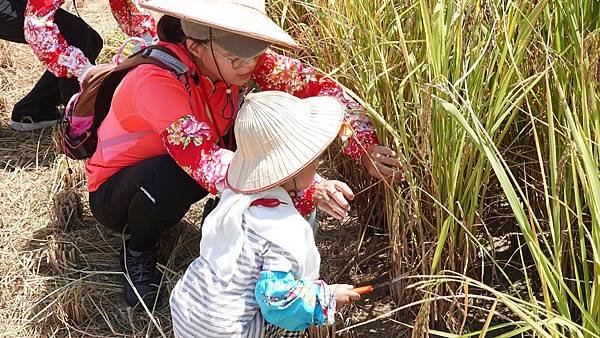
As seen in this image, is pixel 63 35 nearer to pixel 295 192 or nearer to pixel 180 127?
pixel 180 127

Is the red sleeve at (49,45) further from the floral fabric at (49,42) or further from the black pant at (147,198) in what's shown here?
the black pant at (147,198)

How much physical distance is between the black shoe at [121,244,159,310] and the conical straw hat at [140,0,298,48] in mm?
635

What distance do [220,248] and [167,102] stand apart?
424 mm

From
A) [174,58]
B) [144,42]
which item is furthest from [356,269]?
[144,42]

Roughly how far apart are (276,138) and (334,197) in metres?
0.20

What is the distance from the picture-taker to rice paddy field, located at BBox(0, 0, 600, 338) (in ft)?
4.36

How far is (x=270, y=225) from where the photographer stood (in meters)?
1.46

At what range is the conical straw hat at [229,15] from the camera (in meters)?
1.67

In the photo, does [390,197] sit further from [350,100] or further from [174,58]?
[174,58]

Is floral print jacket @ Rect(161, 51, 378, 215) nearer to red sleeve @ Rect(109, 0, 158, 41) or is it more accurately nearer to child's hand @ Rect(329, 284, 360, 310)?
child's hand @ Rect(329, 284, 360, 310)

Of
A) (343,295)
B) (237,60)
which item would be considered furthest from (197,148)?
(343,295)

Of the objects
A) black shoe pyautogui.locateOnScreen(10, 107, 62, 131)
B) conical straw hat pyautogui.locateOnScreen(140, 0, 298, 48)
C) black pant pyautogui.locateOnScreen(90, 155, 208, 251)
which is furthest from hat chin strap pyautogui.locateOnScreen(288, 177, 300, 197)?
black shoe pyautogui.locateOnScreen(10, 107, 62, 131)

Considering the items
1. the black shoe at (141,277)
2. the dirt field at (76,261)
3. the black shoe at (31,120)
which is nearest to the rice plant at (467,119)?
the dirt field at (76,261)

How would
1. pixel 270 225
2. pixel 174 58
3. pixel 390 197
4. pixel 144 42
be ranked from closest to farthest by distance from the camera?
pixel 270 225 → pixel 390 197 → pixel 174 58 → pixel 144 42
